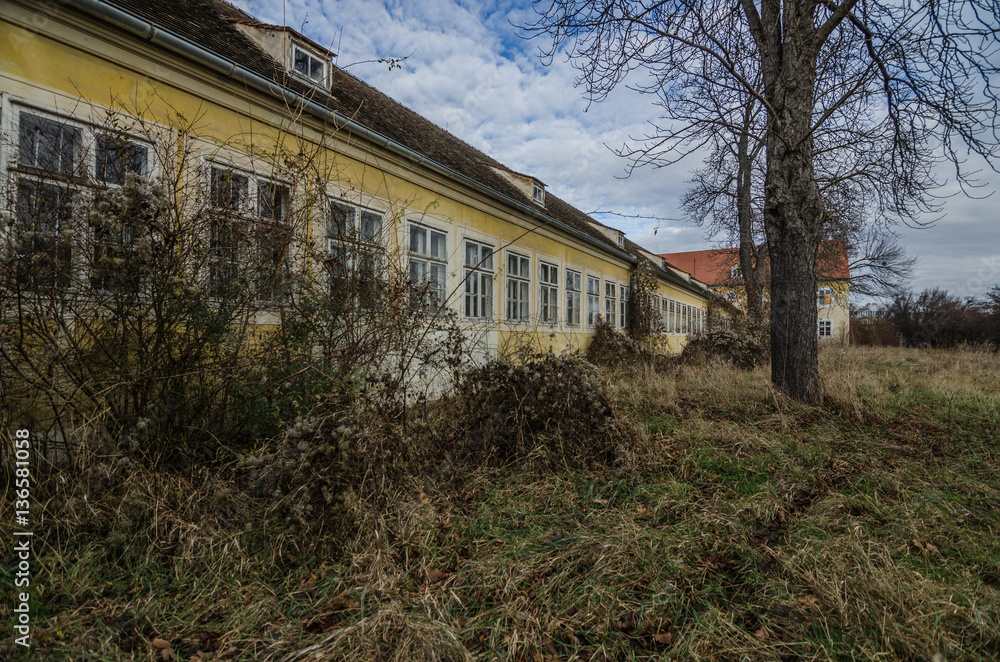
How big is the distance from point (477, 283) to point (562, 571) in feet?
24.4

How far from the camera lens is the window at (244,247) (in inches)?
133

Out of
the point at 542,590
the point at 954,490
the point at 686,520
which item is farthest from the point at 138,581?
the point at 954,490

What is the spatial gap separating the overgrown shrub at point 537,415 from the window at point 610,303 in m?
11.7

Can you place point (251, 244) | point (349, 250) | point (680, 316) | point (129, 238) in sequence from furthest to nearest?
point (680, 316)
point (349, 250)
point (251, 244)
point (129, 238)

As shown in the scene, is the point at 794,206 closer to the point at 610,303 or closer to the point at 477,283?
the point at 477,283

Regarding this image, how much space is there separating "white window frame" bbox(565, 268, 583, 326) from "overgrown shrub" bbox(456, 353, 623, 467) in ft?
29.5

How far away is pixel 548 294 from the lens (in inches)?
489

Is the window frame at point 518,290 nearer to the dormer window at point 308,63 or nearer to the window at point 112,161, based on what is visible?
the dormer window at point 308,63

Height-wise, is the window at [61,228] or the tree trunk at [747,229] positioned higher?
the tree trunk at [747,229]

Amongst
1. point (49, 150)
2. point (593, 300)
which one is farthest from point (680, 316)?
point (49, 150)

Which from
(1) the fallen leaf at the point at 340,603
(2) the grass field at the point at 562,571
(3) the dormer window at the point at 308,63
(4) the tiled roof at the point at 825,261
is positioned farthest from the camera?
(4) the tiled roof at the point at 825,261

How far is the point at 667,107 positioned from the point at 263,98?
4.95 meters

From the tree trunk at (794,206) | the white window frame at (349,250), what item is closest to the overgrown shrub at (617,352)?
the tree trunk at (794,206)

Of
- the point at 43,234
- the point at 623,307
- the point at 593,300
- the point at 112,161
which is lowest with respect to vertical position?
the point at 43,234
